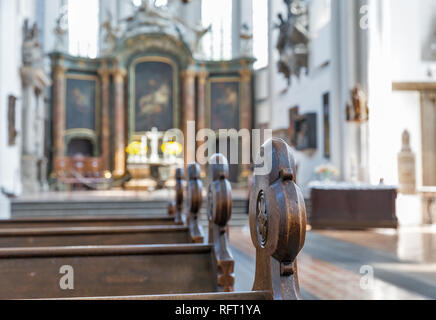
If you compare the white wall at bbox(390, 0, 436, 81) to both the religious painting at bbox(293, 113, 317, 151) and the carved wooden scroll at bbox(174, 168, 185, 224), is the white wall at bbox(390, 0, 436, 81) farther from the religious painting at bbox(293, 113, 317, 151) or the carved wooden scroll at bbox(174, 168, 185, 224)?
the carved wooden scroll at bbox(174, 168, 185, 224)

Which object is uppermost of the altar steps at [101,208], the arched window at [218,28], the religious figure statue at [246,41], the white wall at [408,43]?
the arched window at [218,28]

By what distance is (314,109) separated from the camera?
11508 millimetres

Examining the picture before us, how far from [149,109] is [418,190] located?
435 inches

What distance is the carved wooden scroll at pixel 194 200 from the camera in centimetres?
286

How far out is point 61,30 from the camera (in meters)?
15.7


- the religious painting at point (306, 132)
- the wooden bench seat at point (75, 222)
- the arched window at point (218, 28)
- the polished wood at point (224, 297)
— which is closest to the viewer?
the polished wood at point (224, 297)

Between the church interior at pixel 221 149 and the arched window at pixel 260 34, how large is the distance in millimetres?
117

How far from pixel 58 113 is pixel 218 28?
23.4 feet

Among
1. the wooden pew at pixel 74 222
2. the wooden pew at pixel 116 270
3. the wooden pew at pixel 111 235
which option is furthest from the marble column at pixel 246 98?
the wooden pew at pixel 116 270

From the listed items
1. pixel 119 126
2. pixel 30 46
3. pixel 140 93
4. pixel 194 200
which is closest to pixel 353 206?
pixel 194 200

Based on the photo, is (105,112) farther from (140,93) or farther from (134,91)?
(140,93)

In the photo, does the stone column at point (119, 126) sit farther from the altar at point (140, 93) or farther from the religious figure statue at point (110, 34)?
the religious figure statue at point (110, 34)
